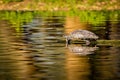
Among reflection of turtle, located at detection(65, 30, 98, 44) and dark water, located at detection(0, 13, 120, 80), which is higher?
reflection of turtle, located at detection(65, 30, 98, 44)

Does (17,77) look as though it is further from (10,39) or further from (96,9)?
(96,9)

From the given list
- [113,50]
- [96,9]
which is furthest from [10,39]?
[96,9]

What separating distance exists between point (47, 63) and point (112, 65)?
9.24 feet

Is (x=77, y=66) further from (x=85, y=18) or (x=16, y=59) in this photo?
(x=85, y=18)

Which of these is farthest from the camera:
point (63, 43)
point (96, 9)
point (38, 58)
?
point (96, 9)

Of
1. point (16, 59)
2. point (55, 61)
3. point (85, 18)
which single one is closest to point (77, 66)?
point (55, 61)

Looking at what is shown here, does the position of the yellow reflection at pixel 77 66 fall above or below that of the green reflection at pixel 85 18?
below

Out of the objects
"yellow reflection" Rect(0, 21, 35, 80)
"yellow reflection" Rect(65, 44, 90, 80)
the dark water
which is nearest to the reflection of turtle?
the dark water

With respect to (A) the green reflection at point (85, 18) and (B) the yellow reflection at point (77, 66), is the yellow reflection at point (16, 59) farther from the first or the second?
(A) the green reflection at point (85, 18)

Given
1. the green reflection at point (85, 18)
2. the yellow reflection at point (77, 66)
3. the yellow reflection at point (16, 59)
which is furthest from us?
the green reflection at point (85, 18)

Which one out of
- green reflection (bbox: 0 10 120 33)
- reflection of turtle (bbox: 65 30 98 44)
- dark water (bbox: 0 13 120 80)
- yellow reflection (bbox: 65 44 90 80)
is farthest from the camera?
green reflection (bbox: 0 10 120 33)

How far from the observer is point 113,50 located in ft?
73.2

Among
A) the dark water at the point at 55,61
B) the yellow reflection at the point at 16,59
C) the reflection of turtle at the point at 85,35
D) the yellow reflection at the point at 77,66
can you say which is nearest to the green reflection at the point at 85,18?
the yellow reflection at the point at 16,59

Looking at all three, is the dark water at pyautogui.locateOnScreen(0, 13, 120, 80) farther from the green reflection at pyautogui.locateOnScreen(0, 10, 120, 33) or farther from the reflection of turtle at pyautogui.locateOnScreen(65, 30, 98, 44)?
the green reflection at pyautogui.locateOnScreen(0, 10, 120, 33)
